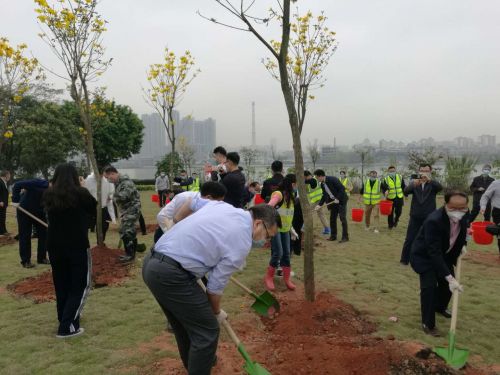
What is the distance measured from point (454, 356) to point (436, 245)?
3.59 ft

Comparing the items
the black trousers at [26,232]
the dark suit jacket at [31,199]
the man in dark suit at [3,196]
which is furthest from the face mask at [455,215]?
the man in dark suit at [3,196]

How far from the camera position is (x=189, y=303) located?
252cm

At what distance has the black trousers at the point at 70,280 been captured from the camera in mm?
3979

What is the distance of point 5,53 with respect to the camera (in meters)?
9.45

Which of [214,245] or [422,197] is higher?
A: [214,245]

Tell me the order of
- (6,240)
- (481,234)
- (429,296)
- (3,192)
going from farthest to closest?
(3,192)
(6,240)
(481,234)
(429,296)

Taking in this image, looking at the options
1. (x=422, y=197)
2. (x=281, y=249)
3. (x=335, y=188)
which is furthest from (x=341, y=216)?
(x=281, y=249)

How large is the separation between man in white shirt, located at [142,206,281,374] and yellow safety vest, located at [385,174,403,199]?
9.11 meters

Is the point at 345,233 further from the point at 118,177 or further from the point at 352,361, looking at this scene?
the point at 352,361

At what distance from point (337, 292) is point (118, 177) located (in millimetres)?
4031

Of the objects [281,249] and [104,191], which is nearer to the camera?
[281,249]

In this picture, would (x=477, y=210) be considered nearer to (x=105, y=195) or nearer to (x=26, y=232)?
(x=105, y=195)

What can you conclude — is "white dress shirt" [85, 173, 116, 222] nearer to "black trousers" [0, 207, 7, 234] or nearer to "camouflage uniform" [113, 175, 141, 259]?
"camouflage uniform" [113, 175, 141, 259]

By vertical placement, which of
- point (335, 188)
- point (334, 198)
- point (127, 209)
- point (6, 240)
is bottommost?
point (6, 240)
